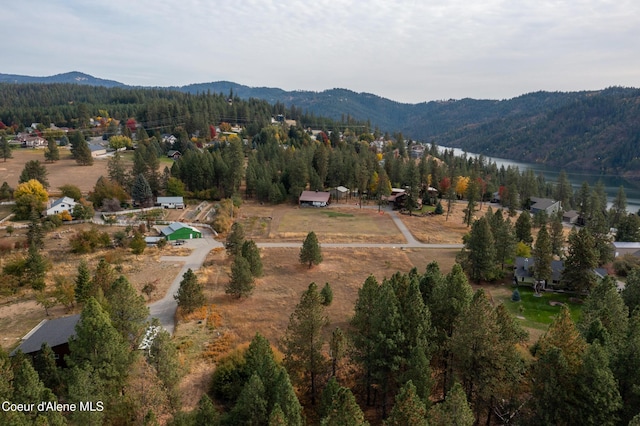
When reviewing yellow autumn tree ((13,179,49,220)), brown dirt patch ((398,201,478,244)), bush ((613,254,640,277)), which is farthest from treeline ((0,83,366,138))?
bush ((613,254,640,277))

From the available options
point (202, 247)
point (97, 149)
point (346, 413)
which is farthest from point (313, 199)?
point (97, 149)

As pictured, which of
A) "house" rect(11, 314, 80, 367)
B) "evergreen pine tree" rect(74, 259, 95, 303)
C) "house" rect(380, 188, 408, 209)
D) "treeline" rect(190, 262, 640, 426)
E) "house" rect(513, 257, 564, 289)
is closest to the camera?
"treeline" rect(190, 262, 640, 426)

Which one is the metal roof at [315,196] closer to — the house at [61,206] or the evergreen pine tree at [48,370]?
the house at [61,206]

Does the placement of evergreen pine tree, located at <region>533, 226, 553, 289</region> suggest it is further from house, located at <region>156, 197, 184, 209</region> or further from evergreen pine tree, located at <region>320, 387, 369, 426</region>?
house, located at <region>156, 197, 184, 209</region>

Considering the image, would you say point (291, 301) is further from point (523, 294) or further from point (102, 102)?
point (102, 102)

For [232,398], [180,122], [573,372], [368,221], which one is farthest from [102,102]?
[573,372]

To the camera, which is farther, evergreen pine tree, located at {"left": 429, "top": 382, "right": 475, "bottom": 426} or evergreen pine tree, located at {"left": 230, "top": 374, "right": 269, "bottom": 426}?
evergreen pine tree, located at {"left": 230, "top": 374, "right": 269, "bottom": 426}
